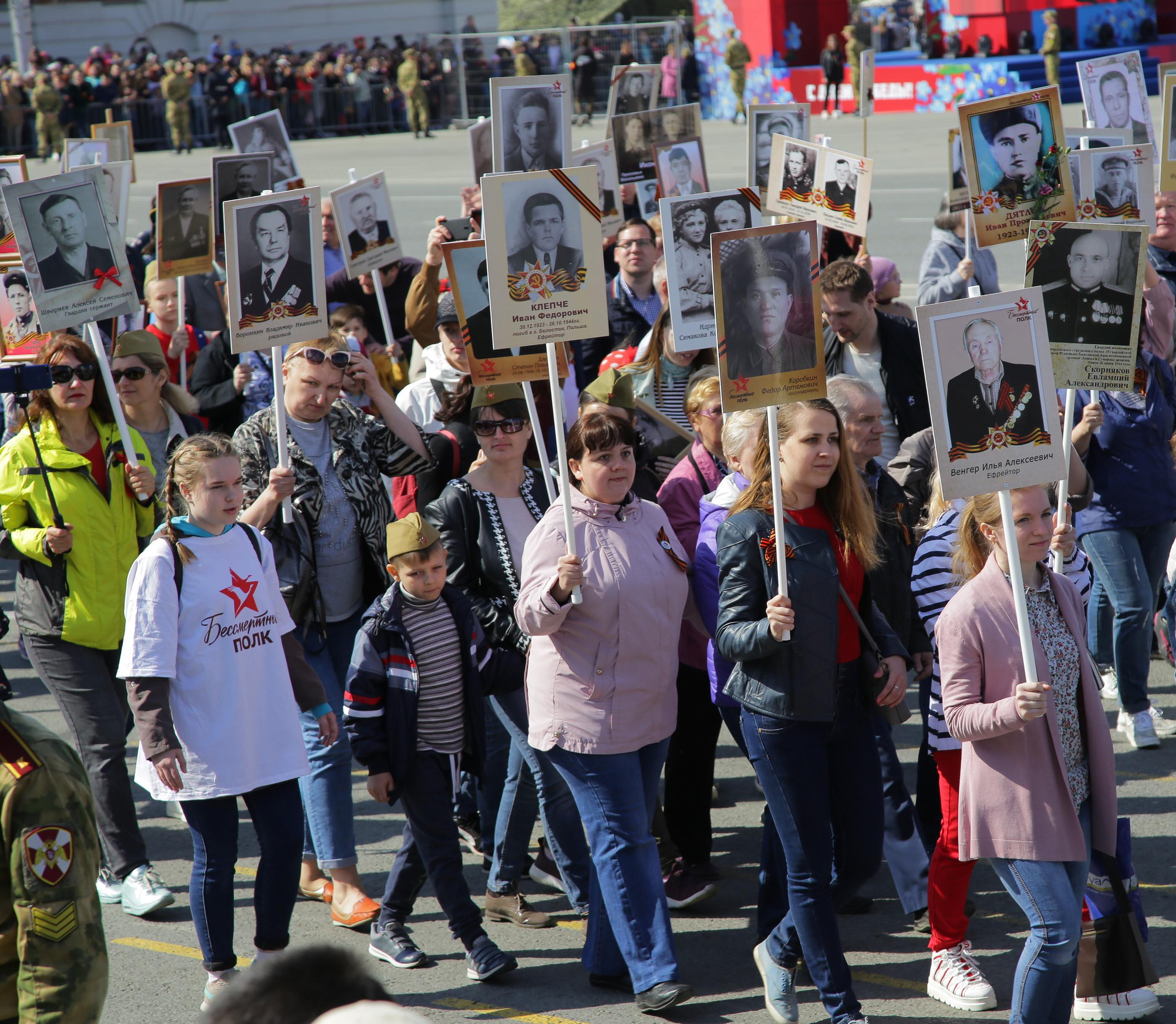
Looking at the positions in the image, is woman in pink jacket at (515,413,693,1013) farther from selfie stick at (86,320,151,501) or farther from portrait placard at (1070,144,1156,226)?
portrait placard at (1070,144,1156,226)

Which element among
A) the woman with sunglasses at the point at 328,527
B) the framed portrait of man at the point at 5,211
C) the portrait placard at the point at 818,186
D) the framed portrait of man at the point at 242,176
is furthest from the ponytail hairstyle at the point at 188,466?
the portrait placard at the point at 818,186

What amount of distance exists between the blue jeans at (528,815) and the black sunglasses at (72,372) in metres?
1.92

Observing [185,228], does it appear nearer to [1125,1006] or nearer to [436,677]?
[436,677]

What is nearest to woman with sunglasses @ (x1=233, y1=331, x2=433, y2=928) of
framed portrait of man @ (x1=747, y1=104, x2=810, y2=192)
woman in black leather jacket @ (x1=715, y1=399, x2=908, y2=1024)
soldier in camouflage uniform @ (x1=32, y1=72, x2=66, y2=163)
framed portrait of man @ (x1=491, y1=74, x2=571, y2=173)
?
woman in black leather jacket @ (x1=715, y1=399, x2=908, y2=1024)

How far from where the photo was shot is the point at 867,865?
4254 mm

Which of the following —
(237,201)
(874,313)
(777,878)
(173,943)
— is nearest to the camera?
(777,878)

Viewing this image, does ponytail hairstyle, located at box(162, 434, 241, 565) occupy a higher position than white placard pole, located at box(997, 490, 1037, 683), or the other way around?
ponytail hairstyle, located at box(162, 434, 241, 565)

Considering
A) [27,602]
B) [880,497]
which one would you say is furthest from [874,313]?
[27,602]

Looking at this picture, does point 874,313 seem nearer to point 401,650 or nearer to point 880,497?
point 880,497

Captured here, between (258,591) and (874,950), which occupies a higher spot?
(258,591)

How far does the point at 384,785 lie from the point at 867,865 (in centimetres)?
154

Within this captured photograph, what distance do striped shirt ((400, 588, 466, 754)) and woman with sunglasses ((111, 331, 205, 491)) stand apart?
153 centimetres

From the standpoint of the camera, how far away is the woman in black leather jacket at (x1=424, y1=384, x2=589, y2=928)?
196 inches

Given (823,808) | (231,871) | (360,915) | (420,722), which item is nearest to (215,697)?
(231,871)
